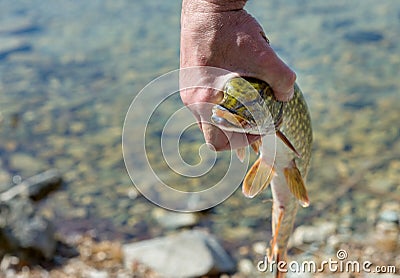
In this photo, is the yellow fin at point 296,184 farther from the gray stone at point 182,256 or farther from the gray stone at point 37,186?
the gray stone at point 37,186

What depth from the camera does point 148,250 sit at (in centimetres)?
520

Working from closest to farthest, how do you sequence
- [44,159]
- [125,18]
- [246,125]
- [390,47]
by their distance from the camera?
[246,125] → [44,159] → [390,47] → [125,18]

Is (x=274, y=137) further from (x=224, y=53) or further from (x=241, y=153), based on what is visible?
(x=224, y=53)

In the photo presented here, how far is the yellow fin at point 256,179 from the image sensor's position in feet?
7.97

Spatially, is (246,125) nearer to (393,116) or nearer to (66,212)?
(66,212)

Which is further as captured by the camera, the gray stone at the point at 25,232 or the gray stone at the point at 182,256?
the gray stone at the point at 25,232

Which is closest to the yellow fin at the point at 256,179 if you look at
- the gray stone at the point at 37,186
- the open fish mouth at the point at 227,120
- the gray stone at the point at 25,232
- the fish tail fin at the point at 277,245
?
the open fish mouth at the point at 227,120

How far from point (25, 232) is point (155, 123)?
2586 millimetres

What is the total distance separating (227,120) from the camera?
6.79 ft

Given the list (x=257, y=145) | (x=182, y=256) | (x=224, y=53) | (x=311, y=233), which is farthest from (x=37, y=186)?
(x=224, y=53)

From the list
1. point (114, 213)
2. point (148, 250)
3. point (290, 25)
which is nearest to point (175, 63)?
point (290, 25)

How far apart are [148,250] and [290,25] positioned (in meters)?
5.46

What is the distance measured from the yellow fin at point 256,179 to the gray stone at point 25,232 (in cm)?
314

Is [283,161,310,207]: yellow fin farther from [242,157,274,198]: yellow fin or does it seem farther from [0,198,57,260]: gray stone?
[0,198,57,260]: gray stone
